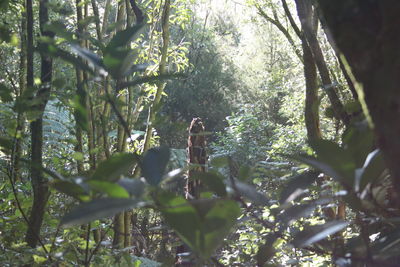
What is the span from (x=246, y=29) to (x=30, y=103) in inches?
549

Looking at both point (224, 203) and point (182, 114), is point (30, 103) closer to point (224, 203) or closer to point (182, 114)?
point (224, 203)

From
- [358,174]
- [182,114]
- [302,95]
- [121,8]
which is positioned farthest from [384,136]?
[182,114]

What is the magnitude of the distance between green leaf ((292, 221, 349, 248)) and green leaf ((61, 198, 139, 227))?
0.17 m

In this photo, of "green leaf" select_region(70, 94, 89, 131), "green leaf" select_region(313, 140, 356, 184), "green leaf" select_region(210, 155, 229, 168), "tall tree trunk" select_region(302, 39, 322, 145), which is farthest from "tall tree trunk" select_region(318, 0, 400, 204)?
"tall tree trunk" select_region(302, 39, 322, 145)

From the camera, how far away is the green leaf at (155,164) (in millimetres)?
421

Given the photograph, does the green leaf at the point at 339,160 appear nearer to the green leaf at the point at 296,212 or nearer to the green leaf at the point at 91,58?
the green leaf at the point at 296,212

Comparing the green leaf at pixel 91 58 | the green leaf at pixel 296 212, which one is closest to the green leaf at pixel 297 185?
the green leaf at pixel 296 212

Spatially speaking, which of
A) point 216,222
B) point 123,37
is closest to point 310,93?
point 123,37

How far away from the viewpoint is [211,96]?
11.3 meters

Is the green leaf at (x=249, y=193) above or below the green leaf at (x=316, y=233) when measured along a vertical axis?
above

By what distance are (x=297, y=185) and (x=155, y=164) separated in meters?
0.18

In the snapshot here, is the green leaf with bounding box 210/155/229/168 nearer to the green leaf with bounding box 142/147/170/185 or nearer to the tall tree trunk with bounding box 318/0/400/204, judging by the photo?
the green leaf with bounding box 142/147/170/185

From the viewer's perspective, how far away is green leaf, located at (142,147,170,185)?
0.42 meters

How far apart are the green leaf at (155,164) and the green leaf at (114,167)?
0.06 feet
